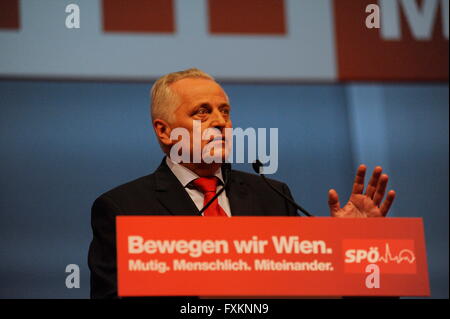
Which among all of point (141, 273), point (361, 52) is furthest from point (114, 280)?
point (361, 52)

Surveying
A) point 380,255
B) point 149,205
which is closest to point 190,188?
point 149,205

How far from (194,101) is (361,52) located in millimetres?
1205

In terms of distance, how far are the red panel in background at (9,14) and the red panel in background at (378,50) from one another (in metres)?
1.38

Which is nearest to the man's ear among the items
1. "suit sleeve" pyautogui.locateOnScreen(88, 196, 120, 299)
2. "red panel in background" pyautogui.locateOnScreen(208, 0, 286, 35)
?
"suit sleeve" pyautogui.locateOnScreen(88, 196, 120, 299)

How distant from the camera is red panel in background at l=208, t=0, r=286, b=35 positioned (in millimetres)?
3648

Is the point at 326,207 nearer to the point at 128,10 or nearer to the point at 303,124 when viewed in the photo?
the point at 303,124

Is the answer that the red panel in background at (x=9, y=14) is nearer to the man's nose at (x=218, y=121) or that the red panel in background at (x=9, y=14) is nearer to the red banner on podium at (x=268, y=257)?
the man's nose at (x=218, y=121)

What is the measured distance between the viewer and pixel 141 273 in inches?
82.0

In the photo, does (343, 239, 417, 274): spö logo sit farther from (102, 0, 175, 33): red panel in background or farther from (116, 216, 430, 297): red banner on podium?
(102, 0, 175, 33): red panel in background

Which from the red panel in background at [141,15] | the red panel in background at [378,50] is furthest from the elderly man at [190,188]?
the red panel in background at [378,50]

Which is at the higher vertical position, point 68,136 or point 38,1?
point 38,1

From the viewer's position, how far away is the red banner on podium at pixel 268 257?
2098 mm

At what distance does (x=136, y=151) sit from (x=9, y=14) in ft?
2.53
